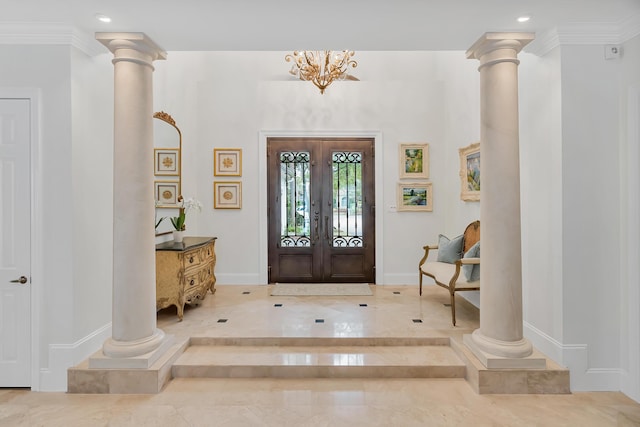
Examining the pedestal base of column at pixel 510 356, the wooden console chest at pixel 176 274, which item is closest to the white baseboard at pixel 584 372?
the pedestal base of column at pixel 510 356

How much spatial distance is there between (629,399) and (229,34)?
4.30 metres

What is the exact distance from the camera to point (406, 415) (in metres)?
2.56

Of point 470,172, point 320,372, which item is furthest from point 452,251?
point 320,372

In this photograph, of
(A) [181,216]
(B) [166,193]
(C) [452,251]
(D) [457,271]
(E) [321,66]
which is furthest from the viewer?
(B) [166,193]

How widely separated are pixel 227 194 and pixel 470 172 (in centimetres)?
371

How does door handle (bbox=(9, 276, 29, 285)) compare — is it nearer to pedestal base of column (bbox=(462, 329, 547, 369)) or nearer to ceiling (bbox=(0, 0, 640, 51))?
ceiling (bbox=(0, 0, 640, 51))

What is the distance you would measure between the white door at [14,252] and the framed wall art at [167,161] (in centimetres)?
206

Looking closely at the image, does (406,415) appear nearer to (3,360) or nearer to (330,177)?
(3,360)

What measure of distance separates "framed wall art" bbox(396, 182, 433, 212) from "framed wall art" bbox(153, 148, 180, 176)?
11.4 ft

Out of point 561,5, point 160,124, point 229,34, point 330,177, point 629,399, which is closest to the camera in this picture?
point 561,5

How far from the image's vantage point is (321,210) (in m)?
5.86

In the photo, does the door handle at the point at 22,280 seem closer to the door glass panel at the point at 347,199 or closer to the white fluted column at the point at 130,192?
the white fluted column at the point at 130,192

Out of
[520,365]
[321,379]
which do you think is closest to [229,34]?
[321,379]

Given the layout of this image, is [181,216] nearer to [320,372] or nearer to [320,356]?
[320,356]
